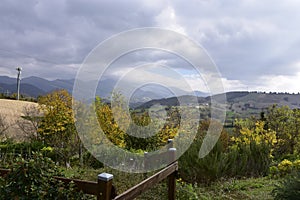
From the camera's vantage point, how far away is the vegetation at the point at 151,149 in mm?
1797

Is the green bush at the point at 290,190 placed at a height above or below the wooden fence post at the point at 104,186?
below

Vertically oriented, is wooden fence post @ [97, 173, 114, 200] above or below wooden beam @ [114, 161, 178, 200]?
above

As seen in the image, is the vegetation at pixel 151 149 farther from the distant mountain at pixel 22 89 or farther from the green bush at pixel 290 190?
the distant mountain at pixel 22 89

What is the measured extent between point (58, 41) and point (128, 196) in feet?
22.7

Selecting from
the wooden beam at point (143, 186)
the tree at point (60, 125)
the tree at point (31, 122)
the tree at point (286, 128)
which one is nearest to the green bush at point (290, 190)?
the wooden beam at point (143, 186)

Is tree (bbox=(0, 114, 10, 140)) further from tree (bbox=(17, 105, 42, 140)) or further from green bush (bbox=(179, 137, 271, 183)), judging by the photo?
green bush (bbox=(179, 137, 271, 183))

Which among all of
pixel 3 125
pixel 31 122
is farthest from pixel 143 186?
pixel 3 125

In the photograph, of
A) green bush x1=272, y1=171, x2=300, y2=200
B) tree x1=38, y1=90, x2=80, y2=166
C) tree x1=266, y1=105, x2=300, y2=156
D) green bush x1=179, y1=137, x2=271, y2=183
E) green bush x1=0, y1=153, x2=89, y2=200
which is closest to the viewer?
green bush x1=0, y1=153, x2=89, y2=200

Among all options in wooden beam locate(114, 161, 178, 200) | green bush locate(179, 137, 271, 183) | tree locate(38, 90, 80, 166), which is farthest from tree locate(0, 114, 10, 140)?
wooden beam locate(114, 161, 178, 200)

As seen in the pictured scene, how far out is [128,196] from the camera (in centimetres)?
189

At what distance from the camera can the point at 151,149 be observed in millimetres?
5980

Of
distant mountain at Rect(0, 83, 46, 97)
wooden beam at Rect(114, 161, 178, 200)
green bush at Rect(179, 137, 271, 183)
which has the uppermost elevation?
distant mountain at Rect(0, 83, 46, 97)

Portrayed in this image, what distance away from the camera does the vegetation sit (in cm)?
180

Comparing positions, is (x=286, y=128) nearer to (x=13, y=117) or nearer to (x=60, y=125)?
(x=60, y=125)
